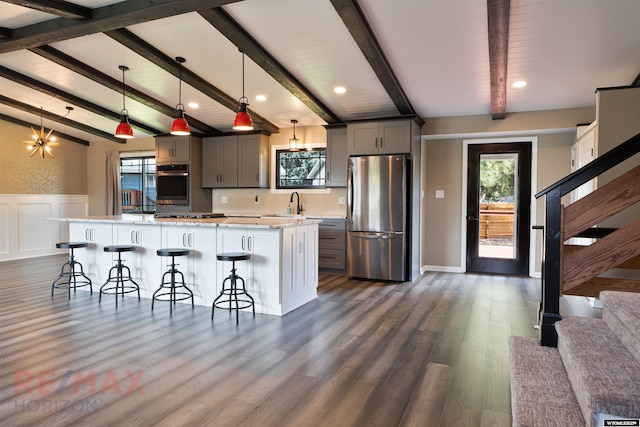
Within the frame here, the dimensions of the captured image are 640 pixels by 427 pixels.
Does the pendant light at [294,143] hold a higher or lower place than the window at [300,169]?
higher

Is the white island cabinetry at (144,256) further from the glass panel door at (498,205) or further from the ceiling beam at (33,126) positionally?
the ceiling beam at (33,126)

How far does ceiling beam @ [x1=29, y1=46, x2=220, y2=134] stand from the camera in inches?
201

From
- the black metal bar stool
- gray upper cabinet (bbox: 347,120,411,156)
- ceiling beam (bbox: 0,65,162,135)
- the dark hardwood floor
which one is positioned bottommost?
the dark hardwood floor

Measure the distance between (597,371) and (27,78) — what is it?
746 centimetres

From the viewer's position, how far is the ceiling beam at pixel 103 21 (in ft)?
11.8

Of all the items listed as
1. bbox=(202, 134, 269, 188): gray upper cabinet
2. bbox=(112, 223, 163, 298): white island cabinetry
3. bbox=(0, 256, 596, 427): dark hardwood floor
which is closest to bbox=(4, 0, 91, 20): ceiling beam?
bbox=(112, 223, 163, 298): white island cabinetry

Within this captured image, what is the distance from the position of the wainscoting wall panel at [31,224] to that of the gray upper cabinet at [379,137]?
611 centimetres

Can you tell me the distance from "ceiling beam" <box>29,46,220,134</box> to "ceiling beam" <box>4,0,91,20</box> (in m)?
1.39

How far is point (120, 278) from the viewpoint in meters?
4.79

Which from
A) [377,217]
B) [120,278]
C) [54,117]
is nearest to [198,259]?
[120,278]

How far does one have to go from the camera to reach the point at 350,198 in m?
6.08

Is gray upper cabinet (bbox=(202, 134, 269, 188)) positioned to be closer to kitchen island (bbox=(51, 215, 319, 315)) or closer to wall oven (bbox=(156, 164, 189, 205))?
wall oven (bbox=(156, 164, 189, 205))

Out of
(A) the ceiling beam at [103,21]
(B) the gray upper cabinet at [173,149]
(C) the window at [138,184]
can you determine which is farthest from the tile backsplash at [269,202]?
(A) the ceiling beam at [103,21]

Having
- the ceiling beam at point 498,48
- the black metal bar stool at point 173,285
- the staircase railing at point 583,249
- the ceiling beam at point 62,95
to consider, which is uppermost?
the ceiling beam at point 62,95
